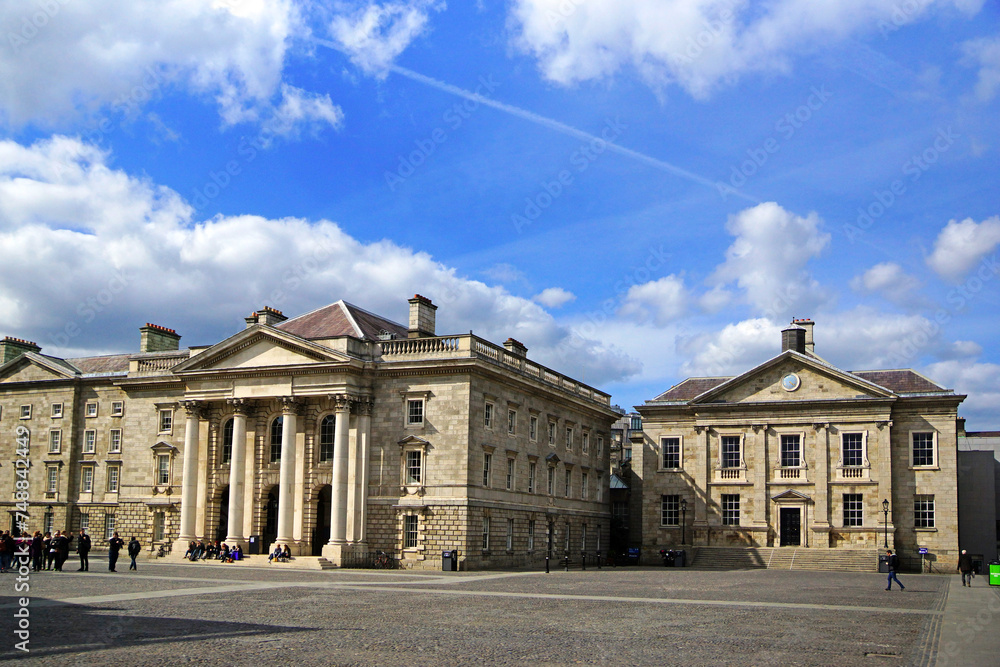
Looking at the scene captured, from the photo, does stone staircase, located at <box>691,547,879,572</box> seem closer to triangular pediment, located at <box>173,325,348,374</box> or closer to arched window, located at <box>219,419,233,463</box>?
triangular pediment, located at <box>173,325,348,374</box>

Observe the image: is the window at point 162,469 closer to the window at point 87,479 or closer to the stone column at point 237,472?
the stone column at point 237,472

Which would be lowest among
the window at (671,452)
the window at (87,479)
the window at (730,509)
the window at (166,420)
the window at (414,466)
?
the window at (730,509)

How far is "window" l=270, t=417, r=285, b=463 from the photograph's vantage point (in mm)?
48325

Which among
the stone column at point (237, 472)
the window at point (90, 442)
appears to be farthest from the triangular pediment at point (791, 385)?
the window at point (90, 442)

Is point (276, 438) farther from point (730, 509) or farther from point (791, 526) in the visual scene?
point (791, 526)

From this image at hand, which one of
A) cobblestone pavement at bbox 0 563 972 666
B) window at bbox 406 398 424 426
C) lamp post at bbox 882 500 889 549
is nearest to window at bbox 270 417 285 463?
window at bbox 406 398 424 426

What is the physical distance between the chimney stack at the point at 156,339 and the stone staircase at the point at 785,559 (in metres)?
32.4

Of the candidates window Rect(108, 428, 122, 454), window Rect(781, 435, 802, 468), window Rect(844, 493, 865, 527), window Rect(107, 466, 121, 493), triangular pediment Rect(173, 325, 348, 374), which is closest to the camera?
triangular pediment Rect(173, 325, 348, 374)

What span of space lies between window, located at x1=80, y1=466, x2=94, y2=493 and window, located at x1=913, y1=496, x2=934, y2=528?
45.2 meters

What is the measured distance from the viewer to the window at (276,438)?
48.3 metres

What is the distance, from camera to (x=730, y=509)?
187ft

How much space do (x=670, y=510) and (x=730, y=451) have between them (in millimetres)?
4923

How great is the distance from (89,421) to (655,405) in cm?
3268

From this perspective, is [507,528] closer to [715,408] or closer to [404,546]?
[404,546]
